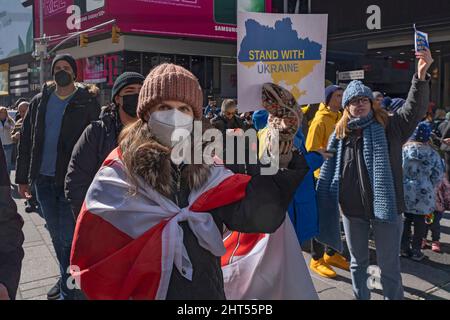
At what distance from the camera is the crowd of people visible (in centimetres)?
168

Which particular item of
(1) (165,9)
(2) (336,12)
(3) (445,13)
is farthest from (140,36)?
(3) (445,13)

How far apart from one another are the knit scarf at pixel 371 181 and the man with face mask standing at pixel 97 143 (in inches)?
62.9

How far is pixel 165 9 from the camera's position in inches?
919

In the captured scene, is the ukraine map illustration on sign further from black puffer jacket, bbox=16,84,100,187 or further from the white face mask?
black puffer jacket, bbox=16,84,100,187

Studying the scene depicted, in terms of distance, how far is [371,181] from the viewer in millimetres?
3324

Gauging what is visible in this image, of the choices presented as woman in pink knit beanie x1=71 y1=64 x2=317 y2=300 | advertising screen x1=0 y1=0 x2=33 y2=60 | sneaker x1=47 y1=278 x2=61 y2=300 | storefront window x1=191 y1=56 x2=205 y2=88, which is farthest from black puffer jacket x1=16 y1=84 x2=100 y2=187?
advertising screen x1=0 y1=0 x2=33 y2=60

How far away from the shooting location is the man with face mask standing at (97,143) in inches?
124

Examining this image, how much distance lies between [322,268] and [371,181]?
5.28 feet

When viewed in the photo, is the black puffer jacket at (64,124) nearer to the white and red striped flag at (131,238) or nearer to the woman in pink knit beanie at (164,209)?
the woman in pink knit beanie at (164,209)

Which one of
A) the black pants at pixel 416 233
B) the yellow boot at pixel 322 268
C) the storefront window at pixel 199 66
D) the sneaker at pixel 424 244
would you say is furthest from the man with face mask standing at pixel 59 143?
the storefront window at pixel 199 66

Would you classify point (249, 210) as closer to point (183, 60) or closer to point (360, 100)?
point (360, 100)

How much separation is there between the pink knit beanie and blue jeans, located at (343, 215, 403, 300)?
2.03 m
